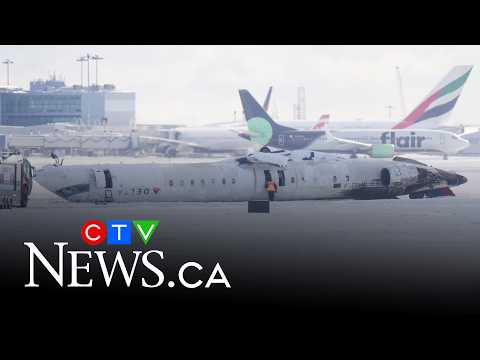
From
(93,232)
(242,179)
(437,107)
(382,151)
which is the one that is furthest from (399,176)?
(437,107)

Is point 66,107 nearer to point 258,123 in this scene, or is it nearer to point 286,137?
point 258,123

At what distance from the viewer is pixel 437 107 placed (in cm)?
10275

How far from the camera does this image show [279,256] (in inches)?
1167

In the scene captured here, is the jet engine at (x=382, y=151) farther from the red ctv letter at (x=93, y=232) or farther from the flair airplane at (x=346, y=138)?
the red ctv letter at (x=93, y=232)

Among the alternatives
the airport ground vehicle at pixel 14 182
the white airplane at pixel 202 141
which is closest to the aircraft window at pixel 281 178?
the airport ground vehicle at pixel 14 182

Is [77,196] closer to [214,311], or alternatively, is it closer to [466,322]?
[214,311]

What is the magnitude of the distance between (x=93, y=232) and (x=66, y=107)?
12982cm

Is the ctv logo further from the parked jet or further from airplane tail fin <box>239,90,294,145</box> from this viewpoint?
airplane tail fin <box>239,90,294,145</box>

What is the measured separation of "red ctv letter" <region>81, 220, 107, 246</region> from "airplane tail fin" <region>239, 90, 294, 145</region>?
1959 inches

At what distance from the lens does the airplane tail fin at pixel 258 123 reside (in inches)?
3462

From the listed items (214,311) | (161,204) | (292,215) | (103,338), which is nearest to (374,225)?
(292,215)

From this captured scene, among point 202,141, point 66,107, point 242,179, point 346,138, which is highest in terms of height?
point 66,107

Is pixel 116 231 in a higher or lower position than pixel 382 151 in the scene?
lower

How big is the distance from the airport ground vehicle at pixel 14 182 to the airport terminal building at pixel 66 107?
355 feet
